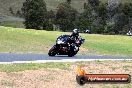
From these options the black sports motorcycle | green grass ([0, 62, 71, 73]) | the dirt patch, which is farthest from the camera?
the black sports motorcycle

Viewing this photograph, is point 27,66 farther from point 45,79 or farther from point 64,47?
point 64,47

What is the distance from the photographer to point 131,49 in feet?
153

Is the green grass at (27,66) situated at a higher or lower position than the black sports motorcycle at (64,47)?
higher

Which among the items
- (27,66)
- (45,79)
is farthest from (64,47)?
(45,79)

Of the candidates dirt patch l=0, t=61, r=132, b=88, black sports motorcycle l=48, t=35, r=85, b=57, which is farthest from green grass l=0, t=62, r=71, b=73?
black sports motorcycle l=48, t=35, r=85, b=57

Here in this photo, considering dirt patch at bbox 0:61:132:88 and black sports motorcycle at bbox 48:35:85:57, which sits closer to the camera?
dirt patch at bbox 0:61:132:88

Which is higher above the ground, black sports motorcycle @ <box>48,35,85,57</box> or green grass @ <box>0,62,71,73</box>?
green grass @ <box>0,62,71,73</box>

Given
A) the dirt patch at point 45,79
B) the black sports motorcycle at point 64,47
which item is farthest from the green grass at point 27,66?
the black sports motorcycle at point 64,47

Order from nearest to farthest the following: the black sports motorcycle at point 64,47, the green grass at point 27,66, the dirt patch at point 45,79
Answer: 1. the dirt patch at point 45,79
2. the green grass at point 27,66
3. the black sports motorcycle at point 64,47

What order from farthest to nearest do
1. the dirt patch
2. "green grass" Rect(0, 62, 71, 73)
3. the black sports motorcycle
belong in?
the black sports motorcycle < "green grass" Rect(0, 62, 71, 73) < the dirt patch

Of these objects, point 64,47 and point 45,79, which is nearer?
point 45,79

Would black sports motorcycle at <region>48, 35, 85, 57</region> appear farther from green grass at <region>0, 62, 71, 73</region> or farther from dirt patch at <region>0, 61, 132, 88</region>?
dirt patch at <region>0, 61, 132, 88</region>

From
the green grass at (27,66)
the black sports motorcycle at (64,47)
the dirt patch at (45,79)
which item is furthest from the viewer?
the black sports motorcycle at (64,47)

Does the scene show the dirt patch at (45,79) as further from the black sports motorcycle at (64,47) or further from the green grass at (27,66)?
the black sports motorcycle at (64,47)
